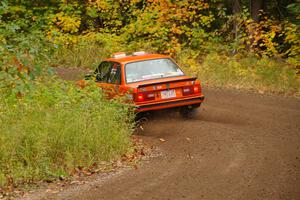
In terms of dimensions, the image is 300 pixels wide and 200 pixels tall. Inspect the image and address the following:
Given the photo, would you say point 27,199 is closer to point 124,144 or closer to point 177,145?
point 124,144

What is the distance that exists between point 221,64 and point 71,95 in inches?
425

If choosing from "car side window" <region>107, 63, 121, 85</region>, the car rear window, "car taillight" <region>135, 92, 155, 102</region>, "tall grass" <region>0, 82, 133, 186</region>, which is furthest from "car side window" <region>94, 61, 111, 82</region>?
"tall grass" <region>0, 82, 133, 186</region>

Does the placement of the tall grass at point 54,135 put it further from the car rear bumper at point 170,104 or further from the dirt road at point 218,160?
the car rear bumper at point 170,104

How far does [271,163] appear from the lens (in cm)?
905

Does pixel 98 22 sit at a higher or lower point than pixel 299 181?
higher

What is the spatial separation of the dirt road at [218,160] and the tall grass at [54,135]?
78 centimetres

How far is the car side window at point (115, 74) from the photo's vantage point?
43.0ft

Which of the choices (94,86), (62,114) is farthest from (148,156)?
(94,86)

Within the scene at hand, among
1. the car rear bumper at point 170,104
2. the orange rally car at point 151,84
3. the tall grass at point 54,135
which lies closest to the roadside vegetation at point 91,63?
the tall grass at point 54,135

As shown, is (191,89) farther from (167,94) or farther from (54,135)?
(54,135)

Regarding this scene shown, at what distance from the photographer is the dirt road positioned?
7773 mm

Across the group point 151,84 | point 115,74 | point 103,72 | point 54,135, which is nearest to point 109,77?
point 115,74

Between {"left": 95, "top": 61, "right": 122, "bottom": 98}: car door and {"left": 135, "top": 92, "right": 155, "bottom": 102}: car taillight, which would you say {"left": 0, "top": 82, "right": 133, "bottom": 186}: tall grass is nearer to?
{"left": 135, "top": 92, "right": 155, "bottom": 102}: car taillight

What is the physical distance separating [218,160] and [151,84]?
10.9 feet
